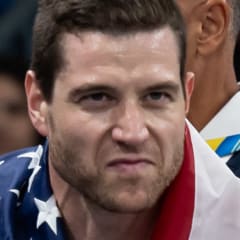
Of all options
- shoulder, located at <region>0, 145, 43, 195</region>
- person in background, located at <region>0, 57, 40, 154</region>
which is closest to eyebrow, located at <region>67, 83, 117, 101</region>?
shoulder, located at <region>0, 145, 43, 195</region>

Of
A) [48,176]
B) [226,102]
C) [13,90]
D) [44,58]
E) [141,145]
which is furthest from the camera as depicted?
[13,90]

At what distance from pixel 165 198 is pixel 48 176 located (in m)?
0.27

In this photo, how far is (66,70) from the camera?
1910 mm

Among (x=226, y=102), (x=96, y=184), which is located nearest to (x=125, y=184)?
(x=96, y=184)

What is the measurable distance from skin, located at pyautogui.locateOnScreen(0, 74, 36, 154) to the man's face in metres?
1.09

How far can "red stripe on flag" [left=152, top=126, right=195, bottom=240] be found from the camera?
6.61 feet

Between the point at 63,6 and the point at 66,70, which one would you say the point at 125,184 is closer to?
the point at 66,70

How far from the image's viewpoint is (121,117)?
6.04 ft

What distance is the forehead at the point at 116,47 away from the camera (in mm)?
1866

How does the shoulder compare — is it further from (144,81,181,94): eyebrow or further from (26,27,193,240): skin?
(144,81,181,94): eyebrow

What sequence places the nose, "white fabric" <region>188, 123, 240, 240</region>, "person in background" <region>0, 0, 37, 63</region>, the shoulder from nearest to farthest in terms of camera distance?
1. the nose
2. "white fabric" <region>188, 123, 240, 240</region>
3. the shoulder
4. "person in background" <region>0, 0, 37, 63</region>

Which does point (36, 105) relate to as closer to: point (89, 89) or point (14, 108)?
point (89, 89)

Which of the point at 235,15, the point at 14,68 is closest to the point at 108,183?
the point at 235,15

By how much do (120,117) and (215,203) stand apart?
0.31m
